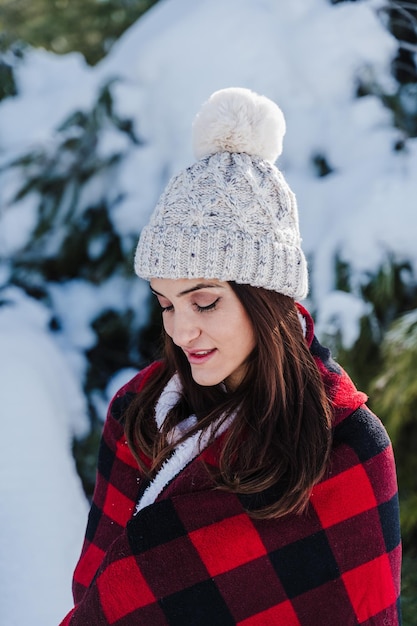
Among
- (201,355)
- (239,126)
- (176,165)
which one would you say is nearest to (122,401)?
(201,355)

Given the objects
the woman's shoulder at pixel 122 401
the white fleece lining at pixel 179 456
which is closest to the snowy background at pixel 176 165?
the woman's shoulder at pixel 122 401

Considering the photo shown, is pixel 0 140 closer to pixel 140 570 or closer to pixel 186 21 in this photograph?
pixel 186 21

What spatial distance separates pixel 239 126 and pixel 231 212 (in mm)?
194

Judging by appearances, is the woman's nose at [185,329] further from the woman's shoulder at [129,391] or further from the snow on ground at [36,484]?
the snow on ground at [36,484]

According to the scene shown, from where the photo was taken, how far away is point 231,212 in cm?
131

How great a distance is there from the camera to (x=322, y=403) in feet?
4.59

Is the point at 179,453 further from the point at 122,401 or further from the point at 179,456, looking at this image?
the point at 122,401

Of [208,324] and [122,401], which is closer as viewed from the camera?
[208,324]

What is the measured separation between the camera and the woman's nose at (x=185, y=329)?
136cm

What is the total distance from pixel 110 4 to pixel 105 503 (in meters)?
3.26

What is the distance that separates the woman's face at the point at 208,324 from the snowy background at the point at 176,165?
0.70 metres

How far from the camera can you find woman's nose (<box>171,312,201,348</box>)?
1.36m

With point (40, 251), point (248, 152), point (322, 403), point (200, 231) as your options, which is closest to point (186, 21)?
point (40, 251)

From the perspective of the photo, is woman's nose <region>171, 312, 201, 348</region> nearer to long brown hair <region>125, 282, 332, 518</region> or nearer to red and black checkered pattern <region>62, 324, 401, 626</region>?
long brown hair <region>125, 282, 332, 518</region>
